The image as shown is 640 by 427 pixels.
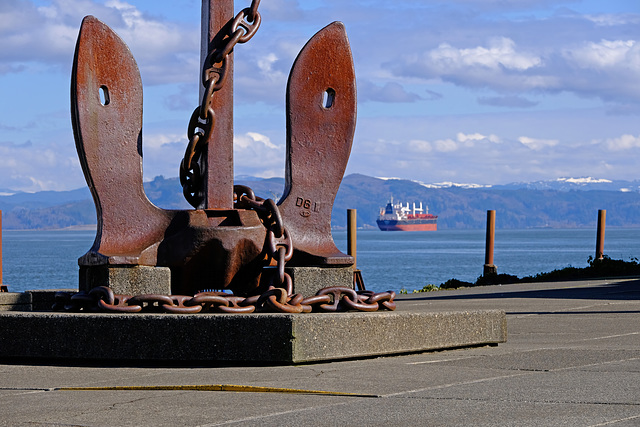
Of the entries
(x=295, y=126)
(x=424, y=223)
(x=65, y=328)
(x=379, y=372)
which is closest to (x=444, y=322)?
(x=379, y=372)

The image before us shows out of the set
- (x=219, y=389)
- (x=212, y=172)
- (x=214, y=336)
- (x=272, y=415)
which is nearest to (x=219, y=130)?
(x=212, y=172)

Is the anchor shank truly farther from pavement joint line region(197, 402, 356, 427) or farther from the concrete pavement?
pavement joint line region(197, 402, 356, 427)

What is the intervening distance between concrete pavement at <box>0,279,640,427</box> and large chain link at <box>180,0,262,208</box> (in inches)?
61.0

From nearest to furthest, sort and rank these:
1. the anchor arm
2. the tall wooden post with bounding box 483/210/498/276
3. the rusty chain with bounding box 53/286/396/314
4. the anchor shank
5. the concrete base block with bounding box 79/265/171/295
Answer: the rusty chain with bounding box 53/286/396/314
the concrete base block with bounding box 79/265/171/295
the anchor shank
the anchor arm
the tall wooden post with bounding box 483/210/498/276

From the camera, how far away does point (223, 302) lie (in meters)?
5.25

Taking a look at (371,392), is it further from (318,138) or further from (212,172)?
(318,138)

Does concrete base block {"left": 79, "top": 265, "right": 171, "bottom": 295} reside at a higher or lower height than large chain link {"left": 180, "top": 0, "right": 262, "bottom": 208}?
lower

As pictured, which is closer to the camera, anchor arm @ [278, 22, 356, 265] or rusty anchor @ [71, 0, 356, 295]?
rusty anchor @ [71, 0, 356, 295]

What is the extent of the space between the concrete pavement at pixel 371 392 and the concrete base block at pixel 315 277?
1.01 metres

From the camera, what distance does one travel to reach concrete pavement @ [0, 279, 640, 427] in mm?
3572

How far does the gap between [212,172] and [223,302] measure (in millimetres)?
1247

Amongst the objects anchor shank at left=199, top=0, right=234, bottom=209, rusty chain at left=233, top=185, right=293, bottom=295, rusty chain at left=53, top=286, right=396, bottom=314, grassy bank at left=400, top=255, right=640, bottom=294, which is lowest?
grassy bank at left=400, top=255, right=640, bottom=294

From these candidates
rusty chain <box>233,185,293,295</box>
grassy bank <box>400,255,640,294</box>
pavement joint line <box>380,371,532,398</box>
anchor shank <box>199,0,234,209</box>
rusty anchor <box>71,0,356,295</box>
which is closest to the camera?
pavement joint line <box>380,371,532,398</box>

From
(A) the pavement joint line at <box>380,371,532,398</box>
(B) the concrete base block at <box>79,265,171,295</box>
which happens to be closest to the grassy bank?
(B) the concrete base block at <box>79,265,171,295</box>
